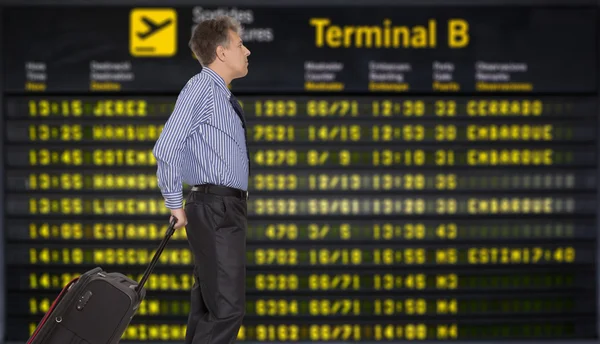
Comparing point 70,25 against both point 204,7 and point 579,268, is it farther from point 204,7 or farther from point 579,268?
point 579,268

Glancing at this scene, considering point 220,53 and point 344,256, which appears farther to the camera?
point 344,256

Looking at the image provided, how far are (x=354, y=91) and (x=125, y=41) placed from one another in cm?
218

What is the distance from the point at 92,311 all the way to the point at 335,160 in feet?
12.2

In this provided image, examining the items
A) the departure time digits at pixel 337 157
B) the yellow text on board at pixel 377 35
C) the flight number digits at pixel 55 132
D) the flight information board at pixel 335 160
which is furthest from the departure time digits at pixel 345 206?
the yellow text on board at pixel 377 35

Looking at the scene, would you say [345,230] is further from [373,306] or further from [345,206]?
[373,306]

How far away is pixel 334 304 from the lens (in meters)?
7.62

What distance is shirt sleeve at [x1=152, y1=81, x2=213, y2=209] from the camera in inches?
165

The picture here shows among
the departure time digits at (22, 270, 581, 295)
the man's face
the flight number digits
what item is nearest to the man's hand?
the man's face

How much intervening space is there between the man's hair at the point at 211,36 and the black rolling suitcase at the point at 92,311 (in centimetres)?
96

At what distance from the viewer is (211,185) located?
14.1 ft

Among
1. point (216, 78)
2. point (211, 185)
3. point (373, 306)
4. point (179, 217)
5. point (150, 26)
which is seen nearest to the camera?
point (179, 217)

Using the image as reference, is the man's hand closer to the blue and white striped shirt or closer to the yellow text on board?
the blue and white striped shirt

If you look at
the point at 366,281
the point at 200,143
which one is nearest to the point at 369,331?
the point at 366,281

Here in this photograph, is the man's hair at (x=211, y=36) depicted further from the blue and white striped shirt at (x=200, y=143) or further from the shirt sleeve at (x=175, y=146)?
the shirt sleeve at (x=175, y=146)
